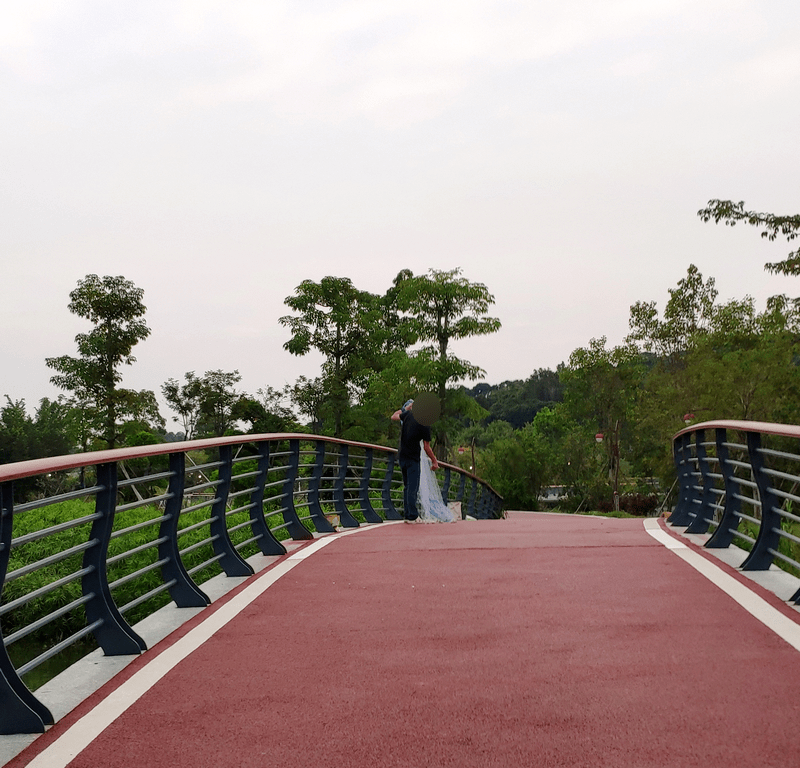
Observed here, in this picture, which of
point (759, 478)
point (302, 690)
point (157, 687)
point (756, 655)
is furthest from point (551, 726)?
point (759, 478)

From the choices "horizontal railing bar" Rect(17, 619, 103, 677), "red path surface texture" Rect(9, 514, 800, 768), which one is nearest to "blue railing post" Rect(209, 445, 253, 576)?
"red path surface texture" Rect(9, 514, 800, 768)

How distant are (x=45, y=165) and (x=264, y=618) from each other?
37.7 m

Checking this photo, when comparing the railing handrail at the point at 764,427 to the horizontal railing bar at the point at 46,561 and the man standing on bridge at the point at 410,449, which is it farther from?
the man standing on bridge at the point at 410,449

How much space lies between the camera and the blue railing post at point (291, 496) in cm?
943

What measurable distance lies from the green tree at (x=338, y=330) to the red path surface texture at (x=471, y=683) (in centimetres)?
5439

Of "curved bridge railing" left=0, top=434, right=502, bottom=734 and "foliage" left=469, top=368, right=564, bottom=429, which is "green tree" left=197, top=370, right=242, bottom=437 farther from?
"foliage" left=469, top=368, right=564, bottom=429

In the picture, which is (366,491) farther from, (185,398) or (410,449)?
(185,398)

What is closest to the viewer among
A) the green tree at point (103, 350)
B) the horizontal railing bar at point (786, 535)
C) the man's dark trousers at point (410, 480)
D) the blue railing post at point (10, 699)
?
the blue railing post at point (10, 699)

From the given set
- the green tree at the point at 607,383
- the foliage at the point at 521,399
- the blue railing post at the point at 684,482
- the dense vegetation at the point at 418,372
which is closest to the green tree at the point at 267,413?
the dense vegetation at the point at 418,372

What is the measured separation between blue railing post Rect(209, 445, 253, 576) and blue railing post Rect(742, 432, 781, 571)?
3664mm

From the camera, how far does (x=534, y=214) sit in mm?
42656

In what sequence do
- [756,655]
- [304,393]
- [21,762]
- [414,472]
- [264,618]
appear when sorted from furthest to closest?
[304,393] → [414,472] → [264,618] → [756,655] → [21,762]

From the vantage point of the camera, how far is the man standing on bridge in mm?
13719

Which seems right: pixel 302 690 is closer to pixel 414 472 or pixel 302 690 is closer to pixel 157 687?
pixel 157 687
